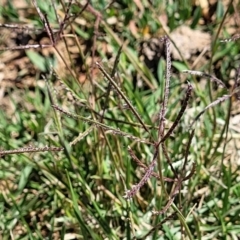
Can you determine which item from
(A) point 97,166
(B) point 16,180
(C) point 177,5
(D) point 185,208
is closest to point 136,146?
(A) point 97,166

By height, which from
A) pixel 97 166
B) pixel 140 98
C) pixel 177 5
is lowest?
pixel 97 166

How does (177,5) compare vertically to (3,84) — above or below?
above

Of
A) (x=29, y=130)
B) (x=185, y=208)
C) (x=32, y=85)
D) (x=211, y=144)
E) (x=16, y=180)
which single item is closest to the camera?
(x=185, y=208)

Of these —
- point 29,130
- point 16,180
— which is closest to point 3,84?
point 29,130

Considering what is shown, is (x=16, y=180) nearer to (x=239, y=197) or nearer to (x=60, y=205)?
(x=60, y=205)

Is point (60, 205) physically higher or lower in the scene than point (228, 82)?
lower

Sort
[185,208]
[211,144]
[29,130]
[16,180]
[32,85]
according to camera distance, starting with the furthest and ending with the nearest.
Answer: [32,85], [29,130], [16,180], [211,144], [185,208]

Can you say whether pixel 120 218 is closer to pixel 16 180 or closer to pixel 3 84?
pixel 16 180

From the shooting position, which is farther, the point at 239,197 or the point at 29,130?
the point at 29,130

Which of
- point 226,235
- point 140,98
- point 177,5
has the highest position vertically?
point 177,5
